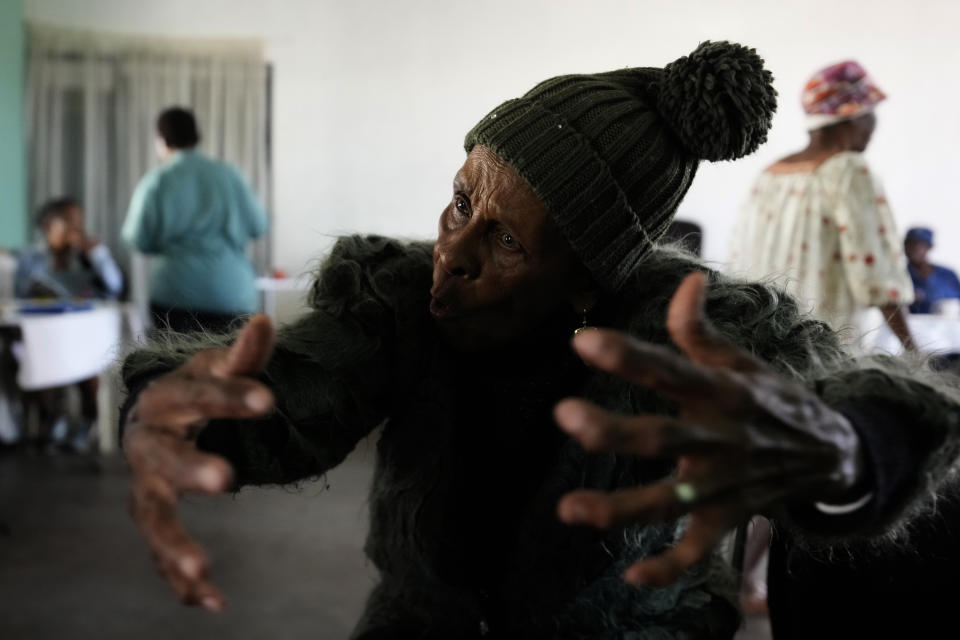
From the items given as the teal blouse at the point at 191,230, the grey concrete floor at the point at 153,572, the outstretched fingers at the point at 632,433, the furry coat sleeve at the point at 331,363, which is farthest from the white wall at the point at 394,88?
the outstretched fingers at the point at 632,433

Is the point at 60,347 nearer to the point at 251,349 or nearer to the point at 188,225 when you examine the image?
the point at 188,225

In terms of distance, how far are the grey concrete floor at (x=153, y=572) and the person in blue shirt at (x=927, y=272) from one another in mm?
2190

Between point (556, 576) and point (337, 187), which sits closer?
point (556, 576)

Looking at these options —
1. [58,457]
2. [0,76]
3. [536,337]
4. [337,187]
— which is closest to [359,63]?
[337,187]

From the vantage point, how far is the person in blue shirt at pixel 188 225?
9.59 ft

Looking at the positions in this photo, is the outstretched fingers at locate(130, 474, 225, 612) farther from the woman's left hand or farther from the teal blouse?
the teal blouse

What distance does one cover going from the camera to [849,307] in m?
2.10

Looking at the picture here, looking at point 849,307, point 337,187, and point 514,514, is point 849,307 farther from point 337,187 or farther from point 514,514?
point 337,187

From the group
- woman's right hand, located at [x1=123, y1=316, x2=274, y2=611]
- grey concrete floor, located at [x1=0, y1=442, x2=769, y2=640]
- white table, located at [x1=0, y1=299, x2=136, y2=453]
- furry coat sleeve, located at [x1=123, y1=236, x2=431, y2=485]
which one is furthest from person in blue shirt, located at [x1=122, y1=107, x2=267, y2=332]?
woman's right hand, located at [x1=123, y1=316, x2=274, y2=611]

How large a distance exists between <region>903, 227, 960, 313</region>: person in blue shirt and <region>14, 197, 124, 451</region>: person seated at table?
3864 millimetres

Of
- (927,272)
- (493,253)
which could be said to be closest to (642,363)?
(493,253)

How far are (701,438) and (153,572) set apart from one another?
2.31m

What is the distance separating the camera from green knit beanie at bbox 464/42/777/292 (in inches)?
30.4

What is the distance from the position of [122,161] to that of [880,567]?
16.8 ft
